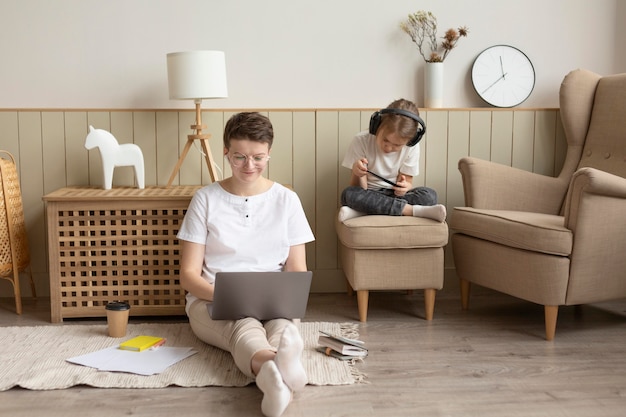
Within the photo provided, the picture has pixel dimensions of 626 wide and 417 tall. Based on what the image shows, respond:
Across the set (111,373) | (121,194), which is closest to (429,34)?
(121,194)

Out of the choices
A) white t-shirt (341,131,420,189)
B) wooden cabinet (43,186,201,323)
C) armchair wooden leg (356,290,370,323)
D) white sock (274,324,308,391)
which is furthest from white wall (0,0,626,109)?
white sock (274,324,308,391)

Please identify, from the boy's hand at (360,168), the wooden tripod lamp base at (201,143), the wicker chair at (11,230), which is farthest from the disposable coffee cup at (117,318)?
the boy's hand at (360,168)

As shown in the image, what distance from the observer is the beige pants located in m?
2.21

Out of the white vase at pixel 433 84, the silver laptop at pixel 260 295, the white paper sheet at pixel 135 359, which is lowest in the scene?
the white paper sheet at pixel 135 359

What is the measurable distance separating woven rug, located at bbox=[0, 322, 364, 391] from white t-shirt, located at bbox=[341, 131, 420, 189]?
73 cm

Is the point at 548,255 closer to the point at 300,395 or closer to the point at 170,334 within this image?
the point at 300,395

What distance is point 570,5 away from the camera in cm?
367

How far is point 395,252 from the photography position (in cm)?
299

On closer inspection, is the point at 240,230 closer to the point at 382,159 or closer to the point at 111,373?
the point at 111,373

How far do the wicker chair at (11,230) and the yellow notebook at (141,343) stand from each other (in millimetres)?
856

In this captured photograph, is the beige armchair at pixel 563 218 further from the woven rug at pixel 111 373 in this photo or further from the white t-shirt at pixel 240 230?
the white t-shirt at pixel 240 230

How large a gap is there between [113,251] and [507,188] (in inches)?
69.2

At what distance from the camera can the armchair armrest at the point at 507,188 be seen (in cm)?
330

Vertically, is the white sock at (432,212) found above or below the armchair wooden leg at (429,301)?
above
